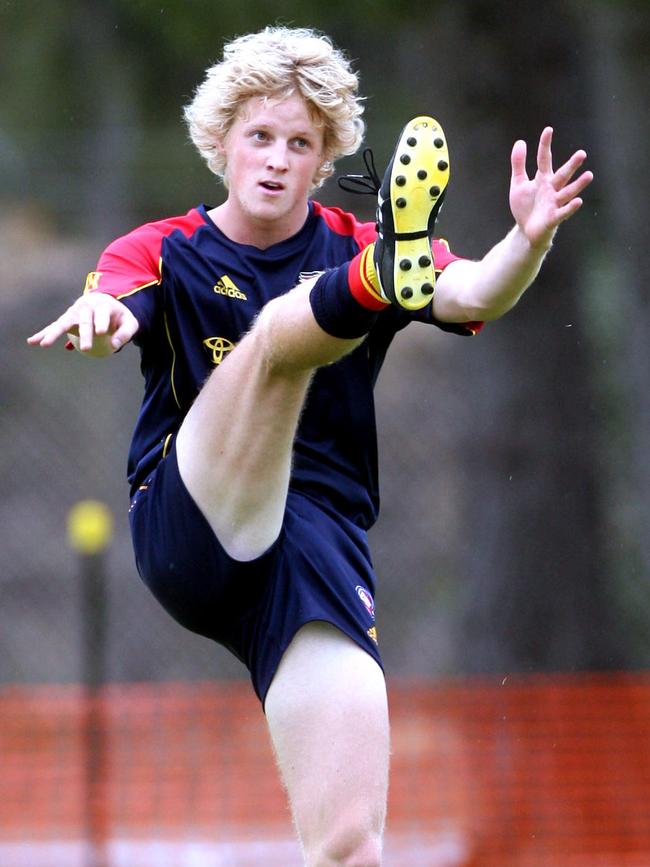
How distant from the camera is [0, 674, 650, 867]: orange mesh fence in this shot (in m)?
6.50

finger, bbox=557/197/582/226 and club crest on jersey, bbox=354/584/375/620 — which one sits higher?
finger, bbox=557/197/582/226

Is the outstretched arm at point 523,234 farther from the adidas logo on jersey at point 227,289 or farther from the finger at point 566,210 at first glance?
the adidas logo on jersey at point 227,289

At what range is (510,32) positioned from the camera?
798cm

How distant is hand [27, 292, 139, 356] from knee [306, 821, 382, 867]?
1.08 metres

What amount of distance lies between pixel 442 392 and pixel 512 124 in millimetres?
1445

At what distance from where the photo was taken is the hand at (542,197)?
10.5 feet

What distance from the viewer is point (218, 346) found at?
3.54m

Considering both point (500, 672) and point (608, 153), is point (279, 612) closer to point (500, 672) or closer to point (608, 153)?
point (500, 672)

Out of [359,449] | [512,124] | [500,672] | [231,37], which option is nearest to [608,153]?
[512,124]

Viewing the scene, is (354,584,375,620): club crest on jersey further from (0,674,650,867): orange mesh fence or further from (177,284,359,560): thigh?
(0,674,650,867): orange mesh fence

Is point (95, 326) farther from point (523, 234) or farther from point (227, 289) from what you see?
point (523, 234)

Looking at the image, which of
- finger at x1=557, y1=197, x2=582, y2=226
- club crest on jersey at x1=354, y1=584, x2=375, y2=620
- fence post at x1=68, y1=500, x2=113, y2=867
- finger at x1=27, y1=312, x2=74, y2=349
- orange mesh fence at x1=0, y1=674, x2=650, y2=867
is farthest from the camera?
orange mesh fence at x1=0, y1=674, x2=650, y2=867

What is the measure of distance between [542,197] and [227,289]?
0.76m

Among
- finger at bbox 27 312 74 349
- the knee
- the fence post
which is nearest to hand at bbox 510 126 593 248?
finger at bbox 27 312 74 349
